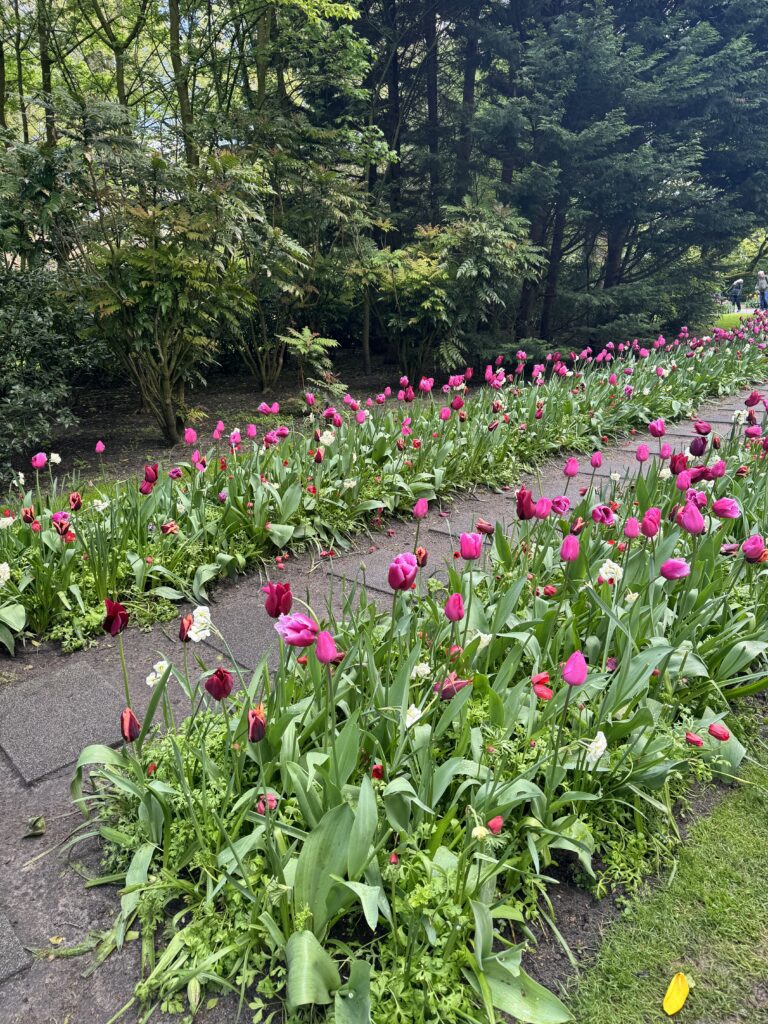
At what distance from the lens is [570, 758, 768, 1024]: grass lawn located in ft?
4.07

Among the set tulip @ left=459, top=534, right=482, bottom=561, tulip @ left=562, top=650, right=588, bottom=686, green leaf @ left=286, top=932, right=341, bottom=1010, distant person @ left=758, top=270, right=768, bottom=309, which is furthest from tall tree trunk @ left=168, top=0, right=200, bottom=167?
distant person @ left=758, top=270, right=768, bottom=309

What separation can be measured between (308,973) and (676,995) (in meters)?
0.69

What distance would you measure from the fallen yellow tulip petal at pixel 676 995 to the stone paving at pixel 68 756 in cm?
81

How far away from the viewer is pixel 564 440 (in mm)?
5121

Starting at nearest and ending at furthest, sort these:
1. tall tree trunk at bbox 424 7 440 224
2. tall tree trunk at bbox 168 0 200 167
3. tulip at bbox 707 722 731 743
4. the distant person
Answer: tulip at bbox 707 722 731 743 < tall tree trunk at bbox 168 0 200 167 < tall tree trunk at bbox 424 7 440 224 < the distant person

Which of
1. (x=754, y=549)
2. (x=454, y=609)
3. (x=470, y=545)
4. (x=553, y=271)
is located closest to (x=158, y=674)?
(x=454, y=609)

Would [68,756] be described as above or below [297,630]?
below

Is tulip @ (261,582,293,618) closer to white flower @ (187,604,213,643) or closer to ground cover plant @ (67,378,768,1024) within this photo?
ground cover plant @ (67,378,768,1024)

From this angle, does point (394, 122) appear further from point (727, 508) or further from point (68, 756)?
point (68, 756)

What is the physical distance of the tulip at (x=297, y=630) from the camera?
1303 mm

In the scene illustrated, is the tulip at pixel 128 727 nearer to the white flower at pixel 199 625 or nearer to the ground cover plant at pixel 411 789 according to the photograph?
the ground cover plant at pixel 411 789

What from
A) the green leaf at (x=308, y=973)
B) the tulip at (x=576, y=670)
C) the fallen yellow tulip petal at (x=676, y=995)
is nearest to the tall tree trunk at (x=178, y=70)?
the tulip at (x=576, y=670)

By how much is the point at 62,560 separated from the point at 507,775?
6.43 ft

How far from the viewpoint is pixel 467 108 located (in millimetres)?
10336
